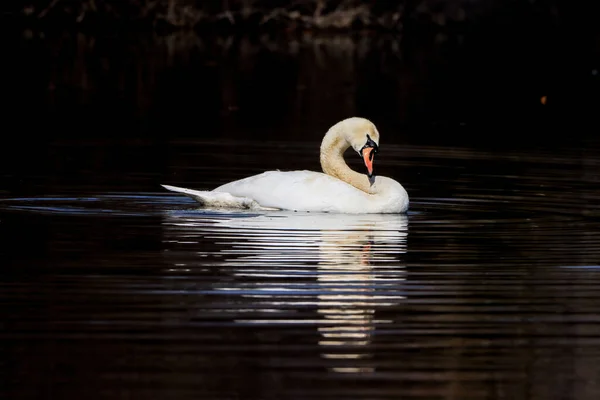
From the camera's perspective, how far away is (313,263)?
35.4 ft

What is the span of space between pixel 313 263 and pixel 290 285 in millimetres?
907

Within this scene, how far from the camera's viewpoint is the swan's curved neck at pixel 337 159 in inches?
567

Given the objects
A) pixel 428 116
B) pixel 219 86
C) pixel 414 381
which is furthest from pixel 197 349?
pixel 219 86

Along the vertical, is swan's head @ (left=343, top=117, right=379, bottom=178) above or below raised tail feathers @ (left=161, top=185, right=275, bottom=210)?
above

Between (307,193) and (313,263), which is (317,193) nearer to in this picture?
(307,193)

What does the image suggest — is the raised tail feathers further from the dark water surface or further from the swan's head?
the swan's head

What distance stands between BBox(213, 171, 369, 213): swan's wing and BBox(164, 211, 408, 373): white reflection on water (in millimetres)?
95

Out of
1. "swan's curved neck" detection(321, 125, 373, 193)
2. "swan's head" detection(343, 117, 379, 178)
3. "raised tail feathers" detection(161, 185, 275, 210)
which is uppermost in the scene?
"swan's head" detection(343, 117, 379, 178)

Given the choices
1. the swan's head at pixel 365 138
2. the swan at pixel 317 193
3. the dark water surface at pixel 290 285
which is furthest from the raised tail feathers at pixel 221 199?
the swan's head at pixel 365 138

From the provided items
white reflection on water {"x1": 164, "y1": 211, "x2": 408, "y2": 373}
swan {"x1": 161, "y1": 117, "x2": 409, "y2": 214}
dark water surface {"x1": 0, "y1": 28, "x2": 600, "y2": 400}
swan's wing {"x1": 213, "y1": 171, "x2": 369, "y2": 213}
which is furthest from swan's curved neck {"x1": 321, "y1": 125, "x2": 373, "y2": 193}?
white reflection on water {"x1": 164, "y1": 211, "x2": 408, "y2": 373}

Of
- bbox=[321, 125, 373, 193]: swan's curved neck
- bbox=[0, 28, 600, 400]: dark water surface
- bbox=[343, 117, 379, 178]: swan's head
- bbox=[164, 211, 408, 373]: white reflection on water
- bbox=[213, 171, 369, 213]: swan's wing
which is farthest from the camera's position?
bbox=[321, 125, 373, 193]: swan's curved neck

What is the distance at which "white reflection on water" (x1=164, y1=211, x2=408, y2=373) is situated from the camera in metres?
8.84

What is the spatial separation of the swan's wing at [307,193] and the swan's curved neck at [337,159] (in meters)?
0.69

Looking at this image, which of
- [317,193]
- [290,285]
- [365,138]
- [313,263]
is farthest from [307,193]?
[290,285]
